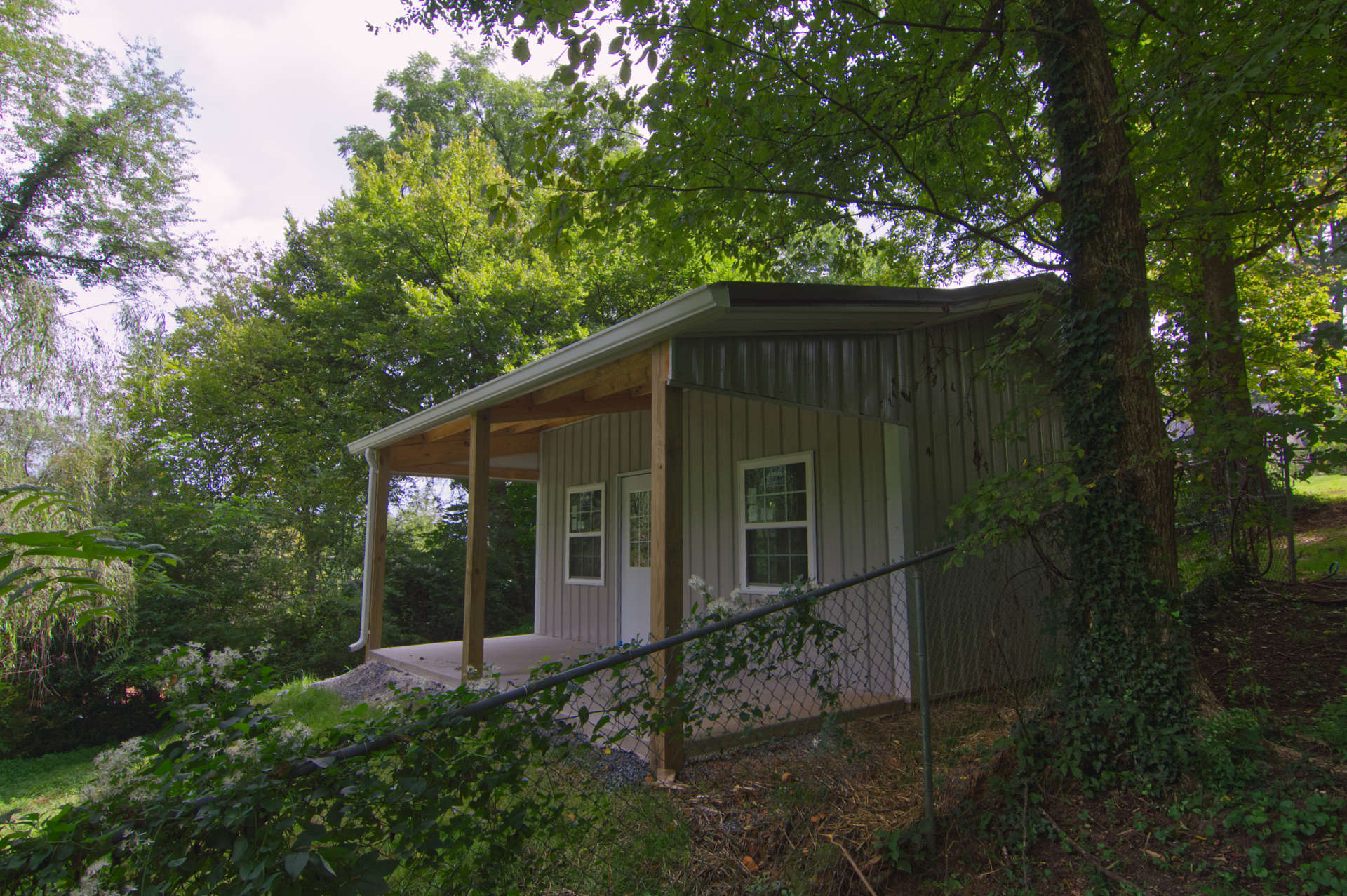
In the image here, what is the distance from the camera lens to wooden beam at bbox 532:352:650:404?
4.88 meters

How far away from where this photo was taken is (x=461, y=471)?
394 inches

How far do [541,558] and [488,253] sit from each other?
844 cm

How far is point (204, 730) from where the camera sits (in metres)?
1.65

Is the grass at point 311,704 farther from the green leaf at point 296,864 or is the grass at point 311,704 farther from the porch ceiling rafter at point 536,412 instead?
the green leaf at point 296,864

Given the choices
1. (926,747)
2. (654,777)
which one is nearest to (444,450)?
(654,777)

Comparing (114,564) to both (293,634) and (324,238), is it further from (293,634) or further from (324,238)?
(324,238)

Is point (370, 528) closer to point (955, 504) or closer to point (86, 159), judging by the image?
point (955, 504)

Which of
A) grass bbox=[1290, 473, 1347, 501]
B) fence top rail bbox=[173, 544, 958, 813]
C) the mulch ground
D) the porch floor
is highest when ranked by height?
grass bbox=[1290, 473, 1347, 501]

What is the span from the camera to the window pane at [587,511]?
8961mm

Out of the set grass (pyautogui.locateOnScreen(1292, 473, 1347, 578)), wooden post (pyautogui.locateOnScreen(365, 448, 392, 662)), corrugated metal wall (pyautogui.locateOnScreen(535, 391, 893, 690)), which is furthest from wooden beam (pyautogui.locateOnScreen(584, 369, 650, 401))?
grass (pyautogui.locateOnScreen(1292, 473, 1347, 578))

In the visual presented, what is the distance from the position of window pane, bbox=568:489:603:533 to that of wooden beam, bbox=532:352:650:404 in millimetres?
3113

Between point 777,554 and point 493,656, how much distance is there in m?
3.72

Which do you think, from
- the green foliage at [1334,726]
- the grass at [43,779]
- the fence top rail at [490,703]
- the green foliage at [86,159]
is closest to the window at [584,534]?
the grass at [43,779]

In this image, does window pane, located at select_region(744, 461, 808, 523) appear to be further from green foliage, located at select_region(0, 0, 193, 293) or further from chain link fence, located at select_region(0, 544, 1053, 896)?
green foliage, located at select_region(0, 0, 193, 293)
